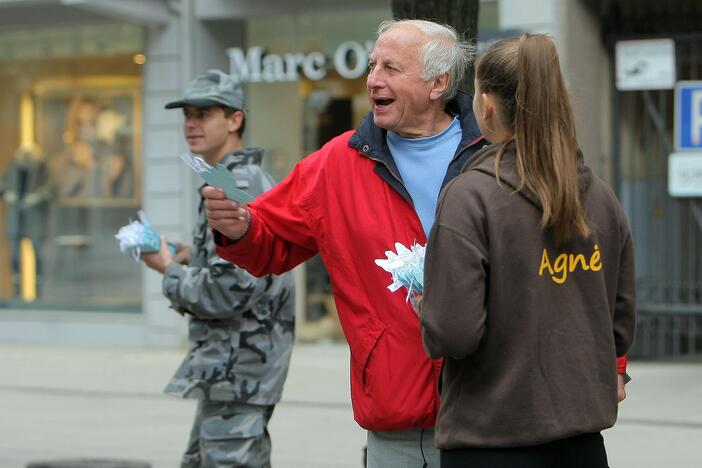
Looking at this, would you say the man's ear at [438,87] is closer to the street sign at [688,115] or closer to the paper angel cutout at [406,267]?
the paper angel cutout at [406,267]

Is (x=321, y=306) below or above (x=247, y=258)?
below

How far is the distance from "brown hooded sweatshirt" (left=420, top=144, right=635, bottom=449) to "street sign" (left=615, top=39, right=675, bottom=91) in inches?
339

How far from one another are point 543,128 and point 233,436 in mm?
2389

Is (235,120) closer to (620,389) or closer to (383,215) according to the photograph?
(383,215)

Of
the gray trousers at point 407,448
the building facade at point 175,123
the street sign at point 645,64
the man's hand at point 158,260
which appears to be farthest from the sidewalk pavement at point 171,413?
the gray trousers at point 407,448

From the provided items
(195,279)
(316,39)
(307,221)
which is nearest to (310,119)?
(316,39)

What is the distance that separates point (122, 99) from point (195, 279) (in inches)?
378

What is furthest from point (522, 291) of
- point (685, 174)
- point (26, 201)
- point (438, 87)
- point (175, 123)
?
point (26, 201)

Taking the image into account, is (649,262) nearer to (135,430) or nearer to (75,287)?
(135,430)

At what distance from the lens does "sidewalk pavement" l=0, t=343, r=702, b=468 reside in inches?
320

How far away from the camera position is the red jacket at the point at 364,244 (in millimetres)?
3566

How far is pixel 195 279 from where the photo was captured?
16.4 feet

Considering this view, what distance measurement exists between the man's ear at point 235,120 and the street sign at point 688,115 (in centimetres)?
688

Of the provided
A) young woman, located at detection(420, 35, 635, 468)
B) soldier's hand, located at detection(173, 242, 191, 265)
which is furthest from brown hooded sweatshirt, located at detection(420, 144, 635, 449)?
soldier's hand, located at detection(173, 242, 191, 265)
